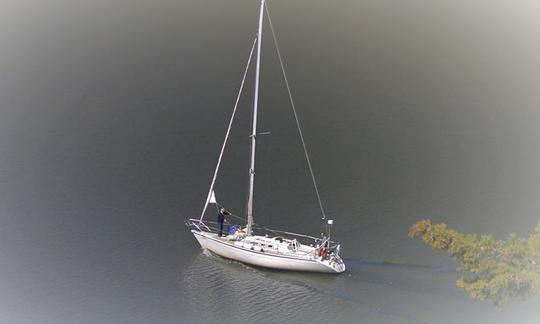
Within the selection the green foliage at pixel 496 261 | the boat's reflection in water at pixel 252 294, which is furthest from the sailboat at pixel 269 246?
the green foliage at pixel 496 261

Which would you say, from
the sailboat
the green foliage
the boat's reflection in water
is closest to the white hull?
the sailboat

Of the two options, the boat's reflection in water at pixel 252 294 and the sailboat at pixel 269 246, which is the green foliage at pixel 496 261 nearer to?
the boat's reflection in water at pixel 252 294

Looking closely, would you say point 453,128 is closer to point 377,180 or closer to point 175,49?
point 377,180

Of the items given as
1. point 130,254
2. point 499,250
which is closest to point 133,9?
point 130,254

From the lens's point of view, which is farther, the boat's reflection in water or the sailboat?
the sailboat

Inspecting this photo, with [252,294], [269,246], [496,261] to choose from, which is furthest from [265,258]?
[496,261]

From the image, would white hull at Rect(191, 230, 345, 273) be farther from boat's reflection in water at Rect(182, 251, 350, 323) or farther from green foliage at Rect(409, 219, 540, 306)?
green foliage at Rect(409, 219, 540, 306)

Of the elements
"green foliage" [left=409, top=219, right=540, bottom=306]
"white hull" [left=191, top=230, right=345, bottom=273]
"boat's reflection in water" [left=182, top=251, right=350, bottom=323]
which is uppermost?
"green foliage" [left=409, top=219, right=540, bottom=306]

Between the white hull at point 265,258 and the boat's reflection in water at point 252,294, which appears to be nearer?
the boat's reflection in water at point 252,294
